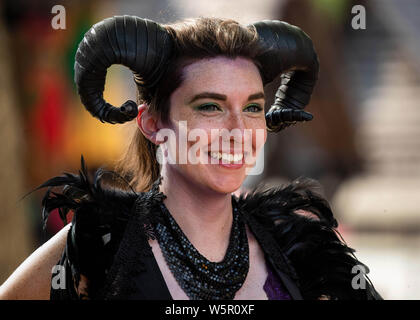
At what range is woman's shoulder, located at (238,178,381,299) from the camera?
257 cm

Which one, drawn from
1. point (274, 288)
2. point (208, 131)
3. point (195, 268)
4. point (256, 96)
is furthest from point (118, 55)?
point (274, 288)

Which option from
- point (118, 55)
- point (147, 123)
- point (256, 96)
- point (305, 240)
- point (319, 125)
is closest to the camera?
point (118, 55)

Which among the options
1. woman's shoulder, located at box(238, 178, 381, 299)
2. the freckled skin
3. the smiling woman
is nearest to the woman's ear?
the smiling woman

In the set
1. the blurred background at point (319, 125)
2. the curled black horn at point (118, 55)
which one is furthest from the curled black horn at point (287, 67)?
the blurred background at point (319, 125)

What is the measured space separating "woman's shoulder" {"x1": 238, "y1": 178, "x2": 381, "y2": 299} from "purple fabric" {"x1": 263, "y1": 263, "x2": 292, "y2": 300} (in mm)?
54

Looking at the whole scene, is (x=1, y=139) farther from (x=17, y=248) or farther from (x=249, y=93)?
(x=249, y=93)

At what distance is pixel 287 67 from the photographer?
254 centimetres

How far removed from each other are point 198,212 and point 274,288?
0.39 metres

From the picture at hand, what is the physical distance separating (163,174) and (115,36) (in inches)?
21.4

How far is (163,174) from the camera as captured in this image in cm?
253

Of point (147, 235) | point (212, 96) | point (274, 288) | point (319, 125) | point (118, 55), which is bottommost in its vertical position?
point (319, 125)

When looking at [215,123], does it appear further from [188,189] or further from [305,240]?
[305,240]

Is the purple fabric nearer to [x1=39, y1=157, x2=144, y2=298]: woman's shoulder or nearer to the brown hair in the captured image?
[x1=39, y1=157, x2=144, y2=298]: woman's shoulder

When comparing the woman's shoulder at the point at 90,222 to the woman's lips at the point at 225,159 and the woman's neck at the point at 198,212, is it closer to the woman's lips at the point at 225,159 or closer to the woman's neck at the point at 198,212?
the woman's neck at the point at 198,212
